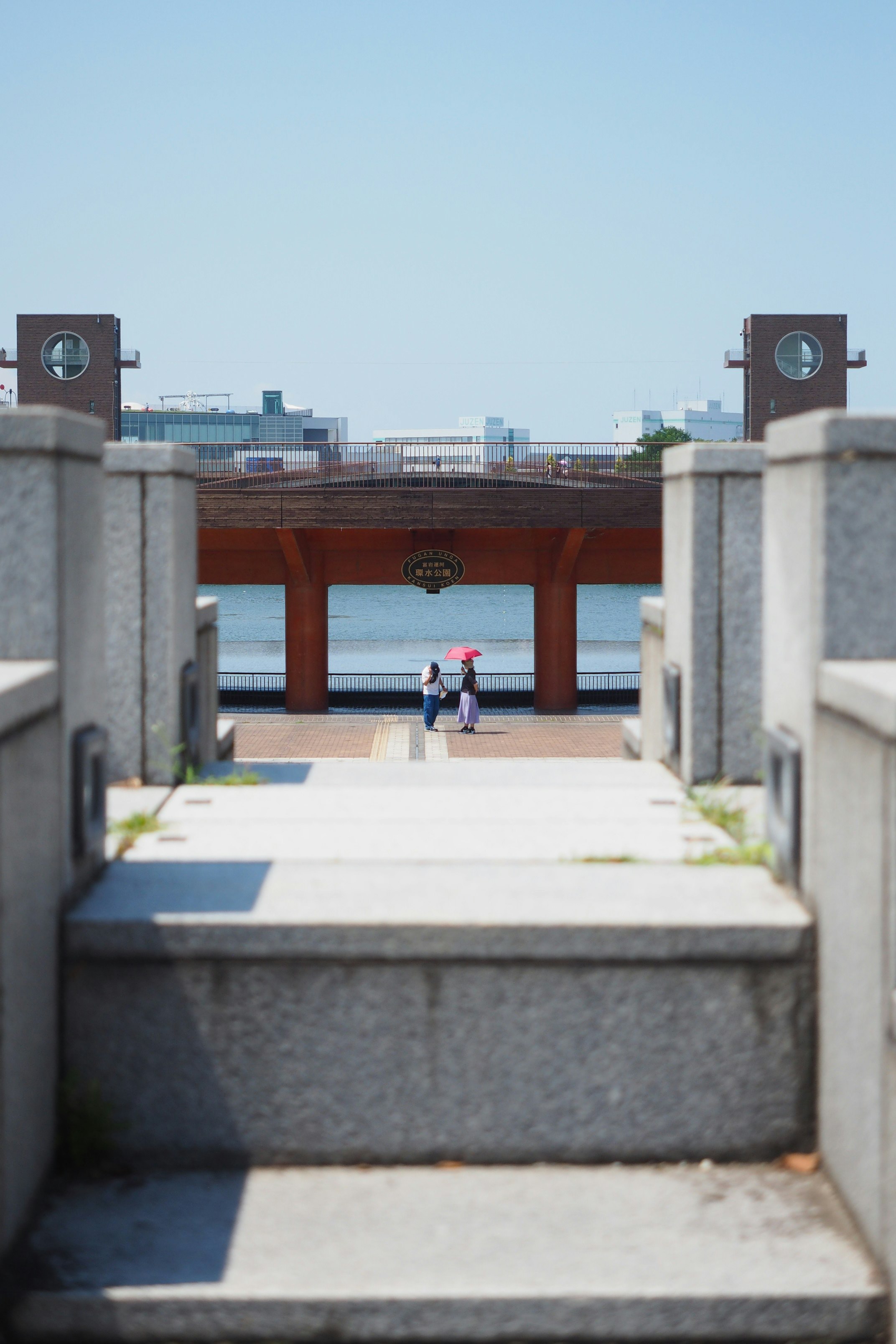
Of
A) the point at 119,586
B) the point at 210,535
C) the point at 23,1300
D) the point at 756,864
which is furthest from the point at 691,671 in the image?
the point at 210,535

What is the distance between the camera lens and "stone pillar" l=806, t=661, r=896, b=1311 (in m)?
4.02

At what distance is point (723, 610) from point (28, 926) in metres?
4.98

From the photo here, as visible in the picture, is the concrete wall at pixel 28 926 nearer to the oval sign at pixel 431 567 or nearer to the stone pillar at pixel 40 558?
the stone pillar at pixel 40 558

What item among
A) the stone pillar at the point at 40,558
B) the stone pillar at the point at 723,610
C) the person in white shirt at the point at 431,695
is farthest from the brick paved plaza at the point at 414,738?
the stone pillar at the point at 40,558

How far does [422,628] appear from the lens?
103062 millimetres

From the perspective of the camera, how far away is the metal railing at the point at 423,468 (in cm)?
2789

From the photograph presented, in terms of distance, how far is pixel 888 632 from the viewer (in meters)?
4.94

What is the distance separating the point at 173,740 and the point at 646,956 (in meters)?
4.35

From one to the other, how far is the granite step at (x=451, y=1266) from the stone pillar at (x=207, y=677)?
16.4ft

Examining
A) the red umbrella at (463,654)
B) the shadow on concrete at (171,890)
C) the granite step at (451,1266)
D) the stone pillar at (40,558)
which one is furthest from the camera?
the red umbrella at (463,654)

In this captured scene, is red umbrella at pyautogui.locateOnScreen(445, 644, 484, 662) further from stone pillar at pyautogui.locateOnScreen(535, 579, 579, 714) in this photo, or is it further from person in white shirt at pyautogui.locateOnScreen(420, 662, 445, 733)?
stone pillar at pyautogui.locateOnScreen(535, 579, 579, 714)

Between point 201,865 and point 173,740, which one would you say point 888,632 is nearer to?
point 201,865

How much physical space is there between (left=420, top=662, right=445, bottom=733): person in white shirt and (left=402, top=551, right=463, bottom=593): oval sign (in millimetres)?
4020

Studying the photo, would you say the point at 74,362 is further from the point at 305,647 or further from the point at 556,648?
the point at 556,648
